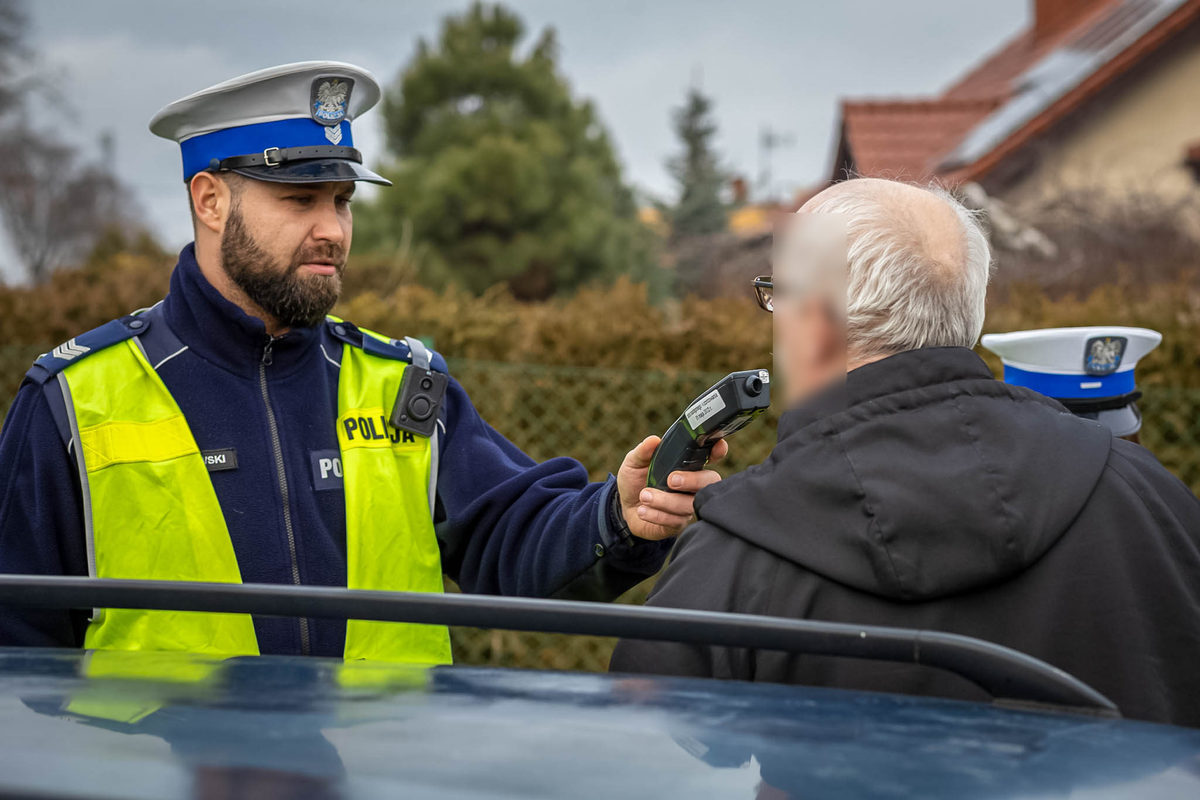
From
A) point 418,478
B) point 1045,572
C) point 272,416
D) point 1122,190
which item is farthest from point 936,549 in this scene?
point 1122,190

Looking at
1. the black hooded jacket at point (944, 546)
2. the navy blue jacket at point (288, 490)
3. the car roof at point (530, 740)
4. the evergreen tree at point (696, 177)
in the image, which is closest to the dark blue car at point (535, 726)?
the car roof at point (530, 740)

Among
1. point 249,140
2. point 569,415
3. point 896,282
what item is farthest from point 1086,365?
point 569,415

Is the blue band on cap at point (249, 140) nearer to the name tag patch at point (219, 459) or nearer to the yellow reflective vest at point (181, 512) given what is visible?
the yellow reflective vest at point (181, 512)

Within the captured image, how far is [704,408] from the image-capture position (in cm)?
203

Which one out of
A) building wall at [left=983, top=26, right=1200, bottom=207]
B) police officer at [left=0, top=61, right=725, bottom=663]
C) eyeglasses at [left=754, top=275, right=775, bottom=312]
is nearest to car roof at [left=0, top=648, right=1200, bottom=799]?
eyeglasses at [left=754, top=275, right=775, bottom=312]

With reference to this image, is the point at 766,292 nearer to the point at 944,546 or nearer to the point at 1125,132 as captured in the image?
the point at 944,546

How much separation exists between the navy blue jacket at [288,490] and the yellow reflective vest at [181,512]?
38mm

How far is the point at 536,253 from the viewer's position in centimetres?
2455

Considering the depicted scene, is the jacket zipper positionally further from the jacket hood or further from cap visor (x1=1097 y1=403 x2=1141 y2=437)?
cap visor (x1=1097 y1=403 x2=1141 y2=437)

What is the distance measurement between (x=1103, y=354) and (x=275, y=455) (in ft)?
6.93

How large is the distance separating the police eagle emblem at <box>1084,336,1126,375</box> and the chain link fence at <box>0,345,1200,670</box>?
229cm

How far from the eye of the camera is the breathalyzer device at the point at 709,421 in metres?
1.97

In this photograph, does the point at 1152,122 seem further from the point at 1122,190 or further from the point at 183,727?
the point at 183,727

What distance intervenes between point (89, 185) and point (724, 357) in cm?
3574
